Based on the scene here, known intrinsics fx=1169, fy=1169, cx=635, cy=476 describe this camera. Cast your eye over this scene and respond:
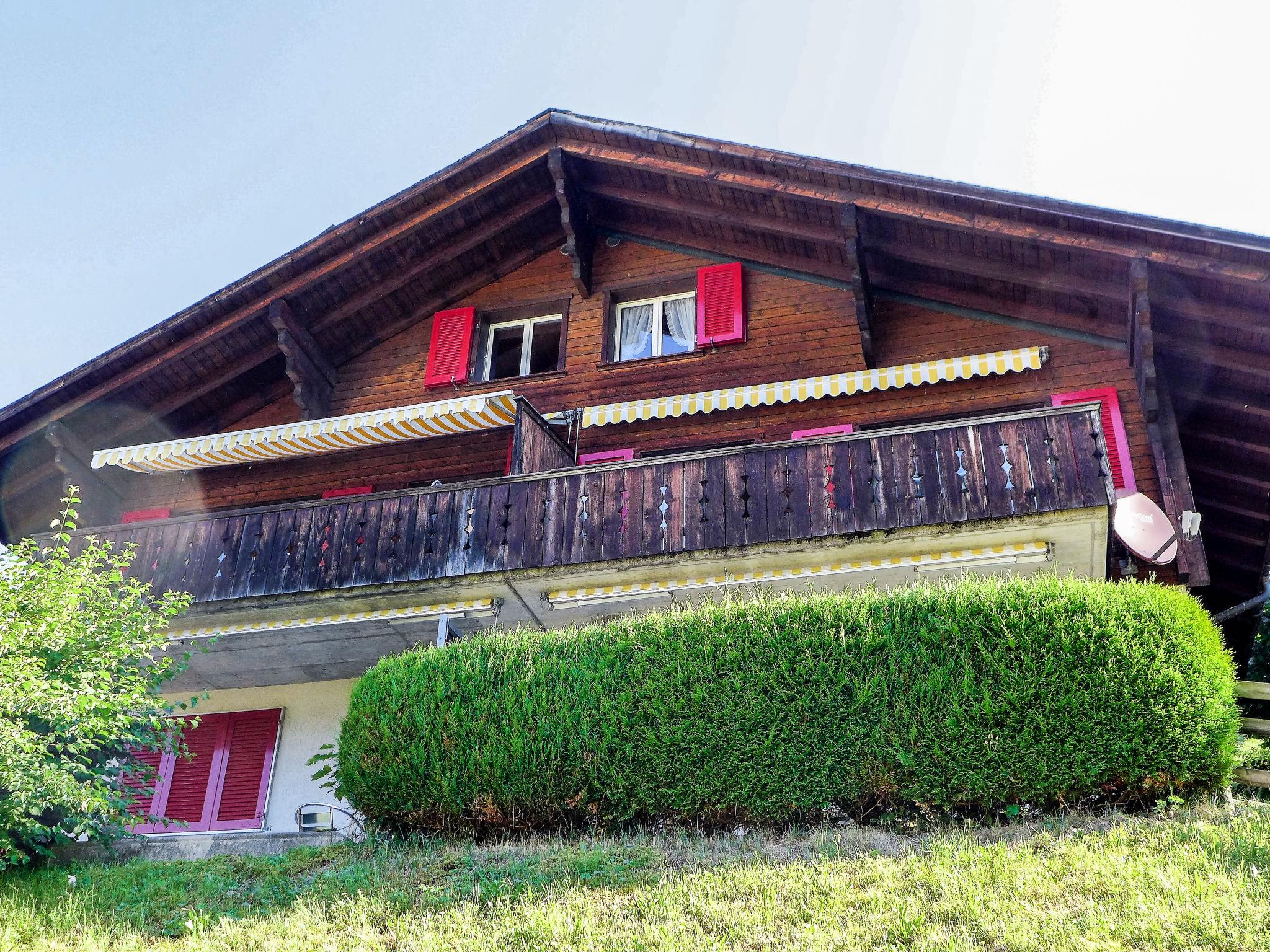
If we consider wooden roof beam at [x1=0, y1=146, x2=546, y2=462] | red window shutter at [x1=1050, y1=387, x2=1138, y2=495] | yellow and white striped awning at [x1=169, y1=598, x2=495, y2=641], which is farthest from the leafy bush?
red window shutter at [x1=1050, y1=387, x2=1138, y2=495]

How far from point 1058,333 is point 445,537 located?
798cm

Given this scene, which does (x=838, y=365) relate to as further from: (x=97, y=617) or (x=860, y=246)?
(x=97, y=617)

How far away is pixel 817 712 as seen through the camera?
9891 millimetres

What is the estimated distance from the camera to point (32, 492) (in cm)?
1798

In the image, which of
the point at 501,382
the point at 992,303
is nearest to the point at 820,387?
the point at 992,303

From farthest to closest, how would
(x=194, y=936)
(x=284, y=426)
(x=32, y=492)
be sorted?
(x=32, y=492), (x=284, y=426), (x=194, y=936)

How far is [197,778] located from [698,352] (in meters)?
8.76

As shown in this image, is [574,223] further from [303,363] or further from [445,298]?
[303,363]

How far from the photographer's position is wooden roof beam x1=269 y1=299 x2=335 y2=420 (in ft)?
55.9

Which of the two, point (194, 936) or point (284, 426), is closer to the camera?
point (194, 936)

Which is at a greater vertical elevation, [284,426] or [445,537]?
[284,426]

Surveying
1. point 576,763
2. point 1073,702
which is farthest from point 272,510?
point 1073,702

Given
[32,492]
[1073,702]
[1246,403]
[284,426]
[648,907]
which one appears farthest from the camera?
[32,492]

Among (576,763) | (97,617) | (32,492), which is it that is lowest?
(576,763)
